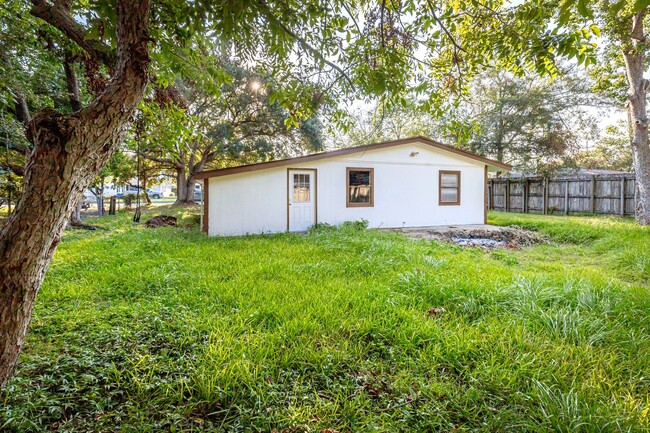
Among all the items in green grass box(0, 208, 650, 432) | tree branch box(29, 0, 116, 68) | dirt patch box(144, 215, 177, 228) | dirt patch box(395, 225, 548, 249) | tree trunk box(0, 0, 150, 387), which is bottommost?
green grass box(0, 208, 650, 432)

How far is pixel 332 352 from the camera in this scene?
2285 millimetres

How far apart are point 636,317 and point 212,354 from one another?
3.75 meters

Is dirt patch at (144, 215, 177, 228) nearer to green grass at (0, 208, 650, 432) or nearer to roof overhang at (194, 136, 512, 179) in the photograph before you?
roof overhang at (194, 136, 512, 179)

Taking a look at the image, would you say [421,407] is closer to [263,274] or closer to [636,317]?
[636,317]

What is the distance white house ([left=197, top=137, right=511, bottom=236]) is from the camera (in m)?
8.77

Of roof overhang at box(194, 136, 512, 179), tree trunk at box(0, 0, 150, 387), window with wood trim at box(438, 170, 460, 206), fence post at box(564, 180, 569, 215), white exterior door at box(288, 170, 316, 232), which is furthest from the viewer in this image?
fence post at box(564, 180, 569, 215)

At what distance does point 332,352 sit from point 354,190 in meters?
8.23

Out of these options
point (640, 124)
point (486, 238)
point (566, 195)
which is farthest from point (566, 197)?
point (486, 238)

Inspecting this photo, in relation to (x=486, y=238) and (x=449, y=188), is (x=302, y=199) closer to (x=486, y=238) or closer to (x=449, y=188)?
(x=486, y=238)

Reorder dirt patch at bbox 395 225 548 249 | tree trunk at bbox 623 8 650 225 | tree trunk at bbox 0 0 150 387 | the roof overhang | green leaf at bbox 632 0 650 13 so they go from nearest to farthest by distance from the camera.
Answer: green leaf at bbox 632 0 650 13 → tree trunk at bbox 0 0 150 387 → dirt patch at bbox 395 225 548 249 → the roof overhang → tree trunk at bbox 623 8 650 225

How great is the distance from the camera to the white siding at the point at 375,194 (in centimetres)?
880

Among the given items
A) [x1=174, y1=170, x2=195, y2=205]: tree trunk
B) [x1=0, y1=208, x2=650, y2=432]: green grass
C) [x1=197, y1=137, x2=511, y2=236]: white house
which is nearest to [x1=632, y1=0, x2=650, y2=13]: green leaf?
[x1=0, y1=208, x2=650, y2=432]: green grass

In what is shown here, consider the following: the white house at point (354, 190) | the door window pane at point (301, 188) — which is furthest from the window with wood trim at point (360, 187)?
the door window pane at point (301, 188)

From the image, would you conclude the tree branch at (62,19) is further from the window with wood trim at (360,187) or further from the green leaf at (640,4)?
the window with wood trim at (360,187)
